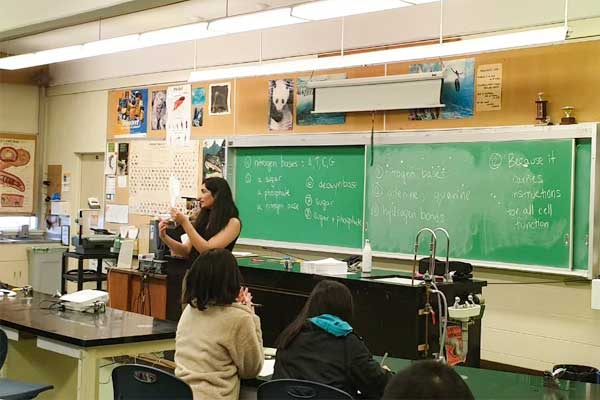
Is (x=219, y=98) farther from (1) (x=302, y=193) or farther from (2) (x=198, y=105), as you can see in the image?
(1) (x=302, y=193)

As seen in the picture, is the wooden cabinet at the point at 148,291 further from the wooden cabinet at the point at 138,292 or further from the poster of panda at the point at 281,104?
the poster of panda at the point at 281,104

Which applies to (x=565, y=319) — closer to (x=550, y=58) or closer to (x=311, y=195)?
(x=550, y=58)

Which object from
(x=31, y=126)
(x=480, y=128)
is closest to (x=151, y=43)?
(x=480, y=128)

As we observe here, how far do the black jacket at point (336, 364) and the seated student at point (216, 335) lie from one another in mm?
253

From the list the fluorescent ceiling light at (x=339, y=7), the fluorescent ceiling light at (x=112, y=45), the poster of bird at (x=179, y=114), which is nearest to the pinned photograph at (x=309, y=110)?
the poster of bird at (x=179, y=114)

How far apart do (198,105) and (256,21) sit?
3207 mm

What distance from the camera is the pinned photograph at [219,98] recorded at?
25.7 ft

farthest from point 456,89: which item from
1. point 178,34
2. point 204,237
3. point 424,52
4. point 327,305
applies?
point 327,305

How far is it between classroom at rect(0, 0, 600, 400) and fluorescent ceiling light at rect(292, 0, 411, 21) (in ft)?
0.05

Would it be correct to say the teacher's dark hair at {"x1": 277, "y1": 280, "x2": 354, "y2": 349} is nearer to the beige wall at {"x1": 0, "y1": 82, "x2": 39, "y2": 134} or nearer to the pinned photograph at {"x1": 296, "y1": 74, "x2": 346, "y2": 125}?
the pinned photograph at {"x1": 296, "y1": 74, "x2": 346, "y2": 125}

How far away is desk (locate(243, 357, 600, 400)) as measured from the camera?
8.80ft

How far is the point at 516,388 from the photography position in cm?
279

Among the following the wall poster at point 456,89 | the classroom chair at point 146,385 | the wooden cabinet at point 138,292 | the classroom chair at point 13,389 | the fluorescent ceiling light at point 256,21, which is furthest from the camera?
the wooden cabinet at point 138,292

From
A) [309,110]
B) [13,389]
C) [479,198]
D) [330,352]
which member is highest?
[309,110]
